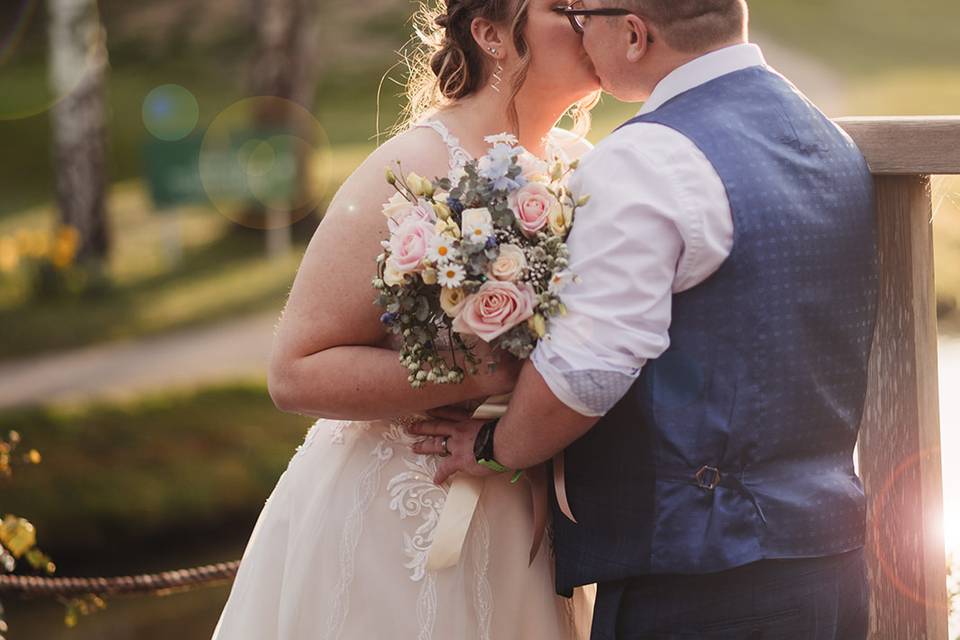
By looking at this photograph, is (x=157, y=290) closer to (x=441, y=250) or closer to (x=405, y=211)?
(x=405, y=211)

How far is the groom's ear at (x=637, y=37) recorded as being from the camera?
200 centimetres

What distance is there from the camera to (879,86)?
1730 centimetres

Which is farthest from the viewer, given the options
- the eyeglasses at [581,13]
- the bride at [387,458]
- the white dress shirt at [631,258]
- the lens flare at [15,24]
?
the lens flare at [15,24]

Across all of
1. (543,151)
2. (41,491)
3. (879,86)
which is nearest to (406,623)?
(543,151)

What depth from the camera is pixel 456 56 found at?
247 centimetres

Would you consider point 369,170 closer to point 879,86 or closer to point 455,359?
point 455,359

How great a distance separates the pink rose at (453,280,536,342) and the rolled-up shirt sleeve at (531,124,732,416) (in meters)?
0.06

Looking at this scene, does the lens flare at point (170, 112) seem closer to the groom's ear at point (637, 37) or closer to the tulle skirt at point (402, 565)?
the tulle skirt at point (402, 565)

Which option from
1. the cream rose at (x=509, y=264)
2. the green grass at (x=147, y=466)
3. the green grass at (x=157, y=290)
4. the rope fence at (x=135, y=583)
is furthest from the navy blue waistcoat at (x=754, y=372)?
the green grass at (x=157, y=290)

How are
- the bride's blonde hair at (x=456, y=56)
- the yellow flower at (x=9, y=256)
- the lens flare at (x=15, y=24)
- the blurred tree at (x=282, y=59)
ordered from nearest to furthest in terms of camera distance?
the bride's blonde hair at (x=456, y=56) → the yellow flower at (x=9, y=256) → the blurred tree at (x=282, y=59) → the lens flare at (x=15, y=24)

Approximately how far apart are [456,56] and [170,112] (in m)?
18.0

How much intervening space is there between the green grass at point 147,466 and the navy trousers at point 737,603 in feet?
18.3

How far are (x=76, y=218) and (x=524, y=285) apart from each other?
10.7 m

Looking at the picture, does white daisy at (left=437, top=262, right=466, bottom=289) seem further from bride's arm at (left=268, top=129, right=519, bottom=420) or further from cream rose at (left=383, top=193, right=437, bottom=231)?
bride's arm at (left=268, top=129, right=519, bottom=420)
